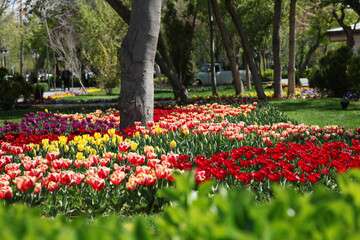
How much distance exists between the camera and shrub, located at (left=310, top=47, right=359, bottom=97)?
21.1 metres

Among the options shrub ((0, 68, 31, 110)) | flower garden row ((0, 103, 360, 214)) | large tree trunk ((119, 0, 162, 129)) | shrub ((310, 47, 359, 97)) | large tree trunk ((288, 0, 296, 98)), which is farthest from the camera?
shrub ((310, 47, 359, 97))

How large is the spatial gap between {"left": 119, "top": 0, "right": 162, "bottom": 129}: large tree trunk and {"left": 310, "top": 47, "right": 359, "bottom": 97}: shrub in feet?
39.8

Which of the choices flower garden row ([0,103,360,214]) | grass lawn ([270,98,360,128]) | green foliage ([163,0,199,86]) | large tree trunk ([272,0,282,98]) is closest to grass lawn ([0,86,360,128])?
grass lawn ([270,98,360,128])

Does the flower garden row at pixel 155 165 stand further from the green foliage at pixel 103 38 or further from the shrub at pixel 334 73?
the green foliage at pixel 103 38

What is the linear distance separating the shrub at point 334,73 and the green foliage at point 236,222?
19.4m

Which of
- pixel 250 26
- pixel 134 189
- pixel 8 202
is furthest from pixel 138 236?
pixel 250 26

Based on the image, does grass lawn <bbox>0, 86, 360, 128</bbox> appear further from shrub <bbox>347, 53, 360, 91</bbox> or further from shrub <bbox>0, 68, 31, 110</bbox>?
shrub <bbox>0, 68, 31, 110</bbox>

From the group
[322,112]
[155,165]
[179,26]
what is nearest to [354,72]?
[322,112]

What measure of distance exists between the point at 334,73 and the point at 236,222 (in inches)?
795

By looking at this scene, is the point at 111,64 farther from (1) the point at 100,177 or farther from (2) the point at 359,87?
(1) the point at 100,177

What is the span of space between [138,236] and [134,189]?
365 cm

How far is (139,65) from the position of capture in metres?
10.1

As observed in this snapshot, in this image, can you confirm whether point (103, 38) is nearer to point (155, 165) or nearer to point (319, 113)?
point (319, 113)

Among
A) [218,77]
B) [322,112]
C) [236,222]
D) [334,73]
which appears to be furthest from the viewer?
[218,77]
